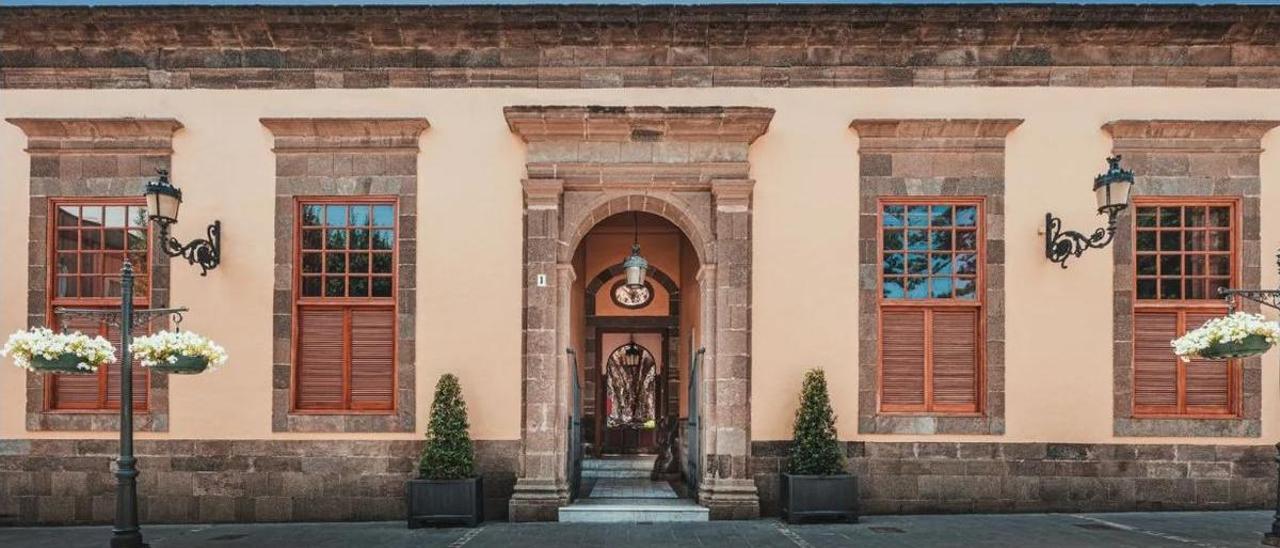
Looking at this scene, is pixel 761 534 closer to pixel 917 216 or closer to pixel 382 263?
pixel 917 216

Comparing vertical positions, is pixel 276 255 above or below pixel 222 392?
above

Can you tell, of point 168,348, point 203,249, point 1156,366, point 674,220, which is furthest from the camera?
point 674,220

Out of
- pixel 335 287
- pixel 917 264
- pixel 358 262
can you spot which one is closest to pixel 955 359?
pixel 917 264

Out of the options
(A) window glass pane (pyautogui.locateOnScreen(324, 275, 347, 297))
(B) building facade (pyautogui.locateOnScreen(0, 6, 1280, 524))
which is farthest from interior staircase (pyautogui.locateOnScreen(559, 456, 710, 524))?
(A) window glass pane (pyautogui.locateOnScreen(324, 275, 347, 297))

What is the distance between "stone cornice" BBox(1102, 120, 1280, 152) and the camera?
366 inches

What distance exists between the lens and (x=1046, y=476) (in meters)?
9.27

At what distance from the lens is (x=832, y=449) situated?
29.0 feet

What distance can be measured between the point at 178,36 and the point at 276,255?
8.29 feet

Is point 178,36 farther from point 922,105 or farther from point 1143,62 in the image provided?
point 1143,62

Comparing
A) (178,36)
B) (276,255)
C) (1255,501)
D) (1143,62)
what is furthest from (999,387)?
(178,36)

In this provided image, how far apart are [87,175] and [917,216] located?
8.80 metres

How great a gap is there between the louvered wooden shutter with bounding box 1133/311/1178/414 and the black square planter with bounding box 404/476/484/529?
7.06 m

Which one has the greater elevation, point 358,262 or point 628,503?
point 358,262

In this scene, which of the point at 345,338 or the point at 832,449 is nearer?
the point at 832,449
